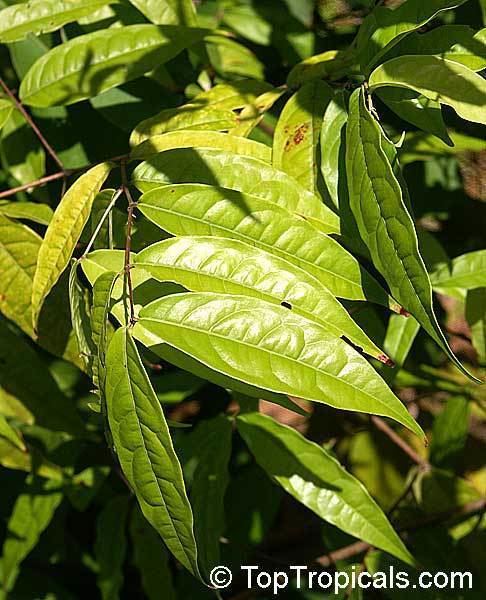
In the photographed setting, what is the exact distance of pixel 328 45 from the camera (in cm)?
108

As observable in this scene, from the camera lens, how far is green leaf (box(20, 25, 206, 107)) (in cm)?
82

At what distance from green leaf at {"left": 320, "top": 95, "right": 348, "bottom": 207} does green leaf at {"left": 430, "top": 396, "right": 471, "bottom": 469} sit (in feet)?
1.89

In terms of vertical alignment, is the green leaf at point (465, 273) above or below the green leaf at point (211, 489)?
above

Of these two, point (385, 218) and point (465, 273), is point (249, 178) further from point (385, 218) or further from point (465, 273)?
point (465, 273)

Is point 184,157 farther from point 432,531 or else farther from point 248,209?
point 432,531

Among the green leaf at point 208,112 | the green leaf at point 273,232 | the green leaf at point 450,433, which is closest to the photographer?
the green leaf at point 273,232

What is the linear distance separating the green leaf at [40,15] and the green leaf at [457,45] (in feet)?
1.12

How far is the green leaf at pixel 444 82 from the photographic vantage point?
1.85 ft

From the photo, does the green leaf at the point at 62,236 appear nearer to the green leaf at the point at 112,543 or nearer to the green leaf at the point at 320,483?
the green leaf at the point at 320,483

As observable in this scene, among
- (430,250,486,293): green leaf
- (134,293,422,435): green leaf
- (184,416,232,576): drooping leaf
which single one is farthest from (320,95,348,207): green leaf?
(184,416,232,576): drooping leaf

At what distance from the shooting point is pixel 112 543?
105cm

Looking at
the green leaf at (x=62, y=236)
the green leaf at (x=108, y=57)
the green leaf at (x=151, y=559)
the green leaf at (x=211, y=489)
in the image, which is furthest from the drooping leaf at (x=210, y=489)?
the green leaf at (x=108, y=57)

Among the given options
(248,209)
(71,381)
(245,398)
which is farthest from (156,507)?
(71,381)

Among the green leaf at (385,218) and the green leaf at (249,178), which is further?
the green leaf at (249,178)
